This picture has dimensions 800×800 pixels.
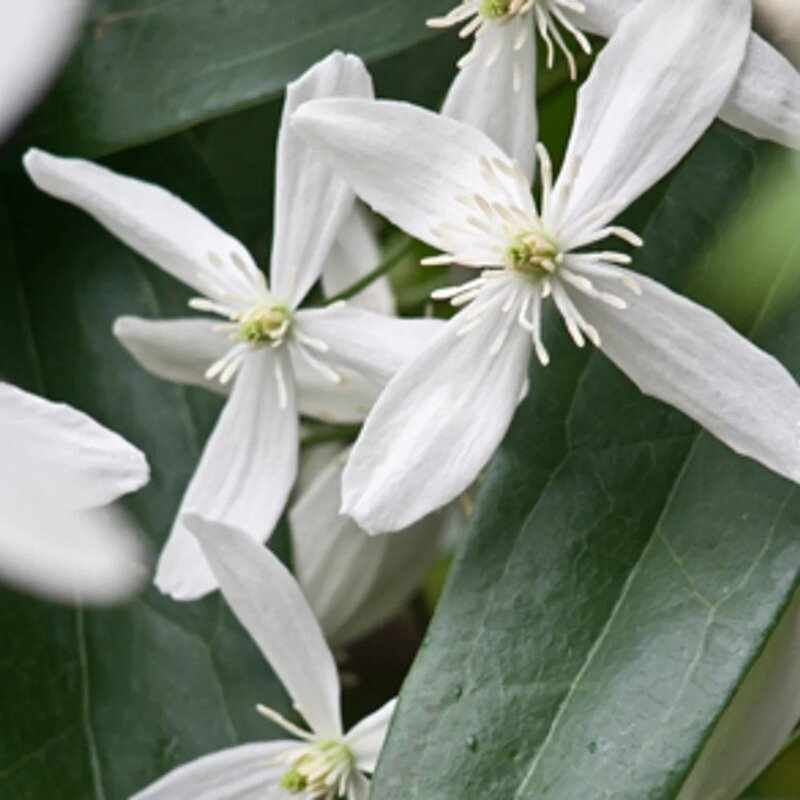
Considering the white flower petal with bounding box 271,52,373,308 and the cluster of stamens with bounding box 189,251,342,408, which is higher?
the white flower petal with bounding box 271,52,373,308

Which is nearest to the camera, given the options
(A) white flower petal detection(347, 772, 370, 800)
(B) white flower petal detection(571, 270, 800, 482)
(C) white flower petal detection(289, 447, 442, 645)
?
(B) white flower petal detection(571, 270, 800, 482)

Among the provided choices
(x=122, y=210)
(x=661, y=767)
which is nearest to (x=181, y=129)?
(x=122, y=210)

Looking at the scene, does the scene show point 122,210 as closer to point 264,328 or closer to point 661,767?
point 264,328

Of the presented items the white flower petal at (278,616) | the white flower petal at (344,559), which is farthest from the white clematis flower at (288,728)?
the white flower petal at (344,559)

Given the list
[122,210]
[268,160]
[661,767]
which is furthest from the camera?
[268,160]

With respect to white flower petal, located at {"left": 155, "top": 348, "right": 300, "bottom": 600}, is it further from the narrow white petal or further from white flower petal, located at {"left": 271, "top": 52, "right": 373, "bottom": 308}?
the narrow white petal

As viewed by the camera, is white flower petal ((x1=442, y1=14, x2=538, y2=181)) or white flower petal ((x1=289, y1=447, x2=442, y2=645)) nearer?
white flower petal ((x1=442, y1=14, x2=538, y2=181))

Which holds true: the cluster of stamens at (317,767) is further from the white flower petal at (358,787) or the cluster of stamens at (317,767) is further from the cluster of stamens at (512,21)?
the cluster of stamens at (512,21)

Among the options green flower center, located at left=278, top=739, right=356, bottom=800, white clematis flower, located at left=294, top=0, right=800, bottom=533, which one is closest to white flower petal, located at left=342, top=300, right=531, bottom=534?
white clematis flower, located at left=294, top=0, right=800, bottom=533
